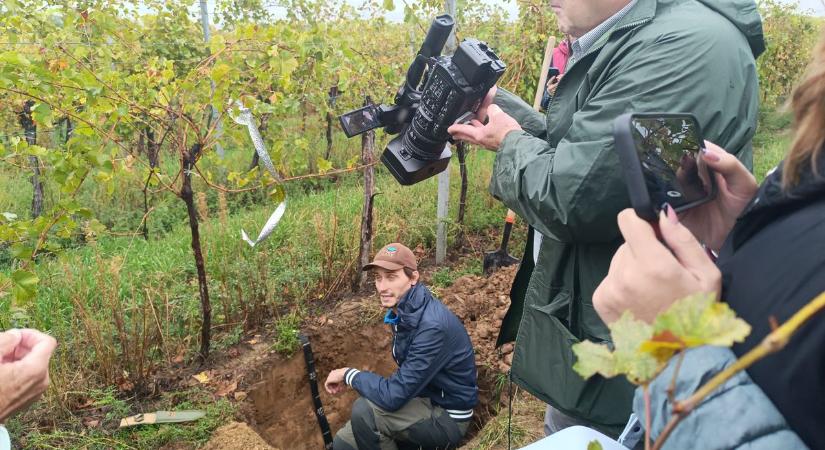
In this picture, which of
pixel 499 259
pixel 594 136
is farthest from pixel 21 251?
pixel 499 259

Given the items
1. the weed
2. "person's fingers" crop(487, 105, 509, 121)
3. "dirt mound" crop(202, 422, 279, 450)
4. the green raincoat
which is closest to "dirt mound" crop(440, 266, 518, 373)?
the weed

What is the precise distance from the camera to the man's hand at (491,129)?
168 centimetres

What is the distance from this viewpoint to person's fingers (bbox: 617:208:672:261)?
812mm

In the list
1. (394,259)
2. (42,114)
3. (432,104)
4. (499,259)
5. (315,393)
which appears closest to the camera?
(432,104)

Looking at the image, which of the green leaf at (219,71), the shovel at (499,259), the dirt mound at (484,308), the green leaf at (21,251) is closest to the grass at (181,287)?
the shovel at (499,259)

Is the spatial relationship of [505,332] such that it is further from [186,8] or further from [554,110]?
[186,8]

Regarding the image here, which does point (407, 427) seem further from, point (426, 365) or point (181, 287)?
point (181, 287)

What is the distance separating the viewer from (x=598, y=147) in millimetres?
1315

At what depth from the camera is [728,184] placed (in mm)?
1123

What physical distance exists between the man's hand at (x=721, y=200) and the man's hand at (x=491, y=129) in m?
0.60

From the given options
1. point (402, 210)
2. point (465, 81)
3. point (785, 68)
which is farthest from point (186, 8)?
point (785, 68)

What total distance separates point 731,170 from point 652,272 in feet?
1.39

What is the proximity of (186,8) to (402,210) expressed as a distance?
3865 millimetres

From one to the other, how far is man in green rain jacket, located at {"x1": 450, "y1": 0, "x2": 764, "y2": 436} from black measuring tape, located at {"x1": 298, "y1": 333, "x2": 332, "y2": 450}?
199 cm
